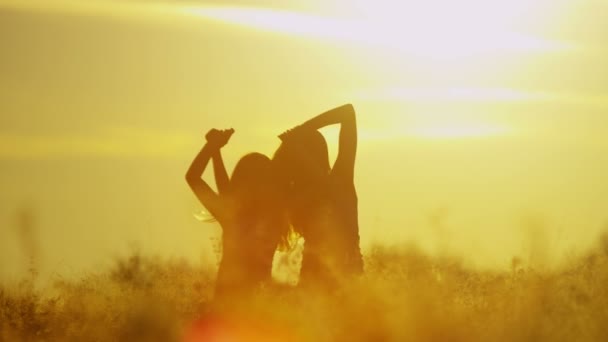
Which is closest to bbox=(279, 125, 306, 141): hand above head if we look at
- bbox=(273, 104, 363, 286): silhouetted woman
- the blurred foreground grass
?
bbox=(273, 104, 363, 286): silhouetted woman

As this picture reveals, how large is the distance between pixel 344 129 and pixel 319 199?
77cm

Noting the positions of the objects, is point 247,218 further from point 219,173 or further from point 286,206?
point 219,173

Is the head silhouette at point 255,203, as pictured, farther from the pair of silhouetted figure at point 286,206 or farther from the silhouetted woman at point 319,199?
the silhouetted woman at point 319,199

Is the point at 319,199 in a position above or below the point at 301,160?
below

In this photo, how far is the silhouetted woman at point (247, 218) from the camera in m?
11.6

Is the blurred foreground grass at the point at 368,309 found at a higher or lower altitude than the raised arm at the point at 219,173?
lower

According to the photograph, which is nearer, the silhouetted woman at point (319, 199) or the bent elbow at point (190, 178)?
the silhouetted woman at point (319, 199)

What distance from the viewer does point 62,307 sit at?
12.5 metres

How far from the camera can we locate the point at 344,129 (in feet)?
40.3

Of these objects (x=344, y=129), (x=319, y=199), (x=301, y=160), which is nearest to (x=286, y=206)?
(x=319, y=199)

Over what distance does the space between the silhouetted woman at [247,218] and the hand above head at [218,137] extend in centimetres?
41

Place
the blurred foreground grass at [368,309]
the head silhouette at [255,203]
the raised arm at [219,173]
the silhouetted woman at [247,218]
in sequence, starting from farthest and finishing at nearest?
the raised arm at [219,173] → the head silhouette at [255,203] → the silhouetted woman at [247,218] → the blurred foreground grass at [368,309]

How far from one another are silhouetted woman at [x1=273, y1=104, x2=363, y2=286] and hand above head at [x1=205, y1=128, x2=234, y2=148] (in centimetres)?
48

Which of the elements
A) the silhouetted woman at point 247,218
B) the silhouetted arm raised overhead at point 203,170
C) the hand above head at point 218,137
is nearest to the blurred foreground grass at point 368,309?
the silhouetted woman at point 247,218
